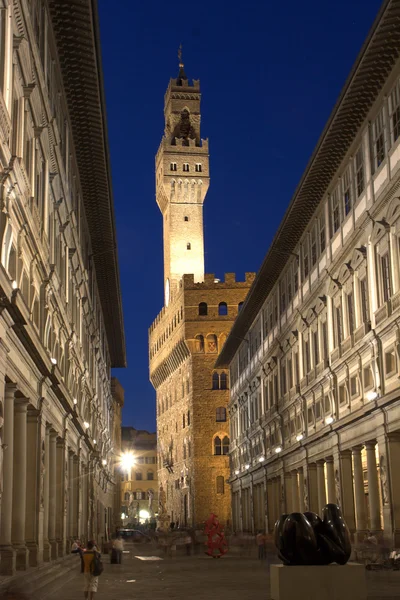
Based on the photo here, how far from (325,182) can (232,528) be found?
50345mm

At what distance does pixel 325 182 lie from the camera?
42656 millimetres

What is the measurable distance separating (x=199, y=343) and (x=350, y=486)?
188ft

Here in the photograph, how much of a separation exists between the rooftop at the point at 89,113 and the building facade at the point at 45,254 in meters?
0.05

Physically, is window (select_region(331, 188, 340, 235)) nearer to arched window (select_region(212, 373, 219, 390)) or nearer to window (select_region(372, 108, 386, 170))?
window (select_region(372, 108, 386, 170))

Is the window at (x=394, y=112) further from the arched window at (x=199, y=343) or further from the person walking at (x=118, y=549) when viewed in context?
the arched window at (x=199, y=343)

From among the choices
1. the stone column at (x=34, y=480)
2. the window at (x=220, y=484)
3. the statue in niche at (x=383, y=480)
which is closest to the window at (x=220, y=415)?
the window at (x=220, y=484)

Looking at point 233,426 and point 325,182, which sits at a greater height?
point 325,182

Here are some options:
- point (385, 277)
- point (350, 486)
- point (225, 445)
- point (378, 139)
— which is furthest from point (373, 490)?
point (225, 445)

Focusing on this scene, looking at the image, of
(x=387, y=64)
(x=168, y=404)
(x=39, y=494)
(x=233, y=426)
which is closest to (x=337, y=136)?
(x=387, y=64)

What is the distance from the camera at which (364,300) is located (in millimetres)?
36375

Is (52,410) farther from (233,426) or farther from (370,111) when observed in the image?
(233,426)

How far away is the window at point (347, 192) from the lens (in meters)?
38.8

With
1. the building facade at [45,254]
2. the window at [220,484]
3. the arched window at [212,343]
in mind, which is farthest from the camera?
the arched window at [212,343]

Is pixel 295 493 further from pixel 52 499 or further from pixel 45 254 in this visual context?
pixel 45 254
